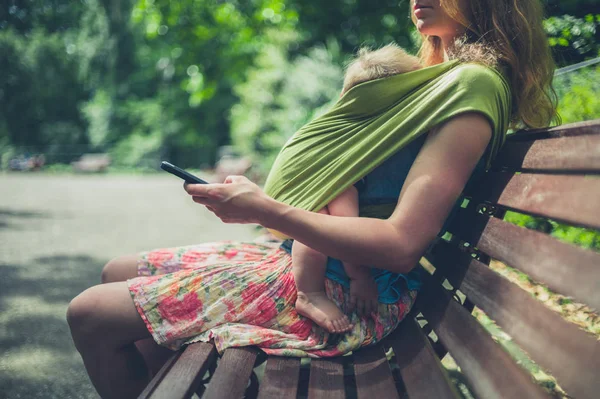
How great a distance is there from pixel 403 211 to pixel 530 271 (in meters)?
0.37

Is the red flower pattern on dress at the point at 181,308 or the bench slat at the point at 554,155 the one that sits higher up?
the bench slat at the point at 554,155

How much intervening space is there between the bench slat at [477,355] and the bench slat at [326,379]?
31 cm

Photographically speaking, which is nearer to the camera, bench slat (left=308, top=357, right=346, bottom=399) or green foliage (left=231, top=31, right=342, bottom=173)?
bench slat (left=308, top=357, right=346, bottom=399)

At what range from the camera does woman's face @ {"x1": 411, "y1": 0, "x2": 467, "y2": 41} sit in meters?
1.70

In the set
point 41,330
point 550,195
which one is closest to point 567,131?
point 550,195

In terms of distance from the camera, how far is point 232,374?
1.36 meters

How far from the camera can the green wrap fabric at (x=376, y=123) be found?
4.65ft

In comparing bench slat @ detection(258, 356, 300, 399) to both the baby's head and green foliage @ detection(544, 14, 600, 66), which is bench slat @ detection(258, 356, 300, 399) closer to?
the baby's head

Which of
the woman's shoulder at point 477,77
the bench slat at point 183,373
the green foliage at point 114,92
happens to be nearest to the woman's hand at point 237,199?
the bench slat at point 183,373

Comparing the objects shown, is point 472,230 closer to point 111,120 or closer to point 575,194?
point 575,194

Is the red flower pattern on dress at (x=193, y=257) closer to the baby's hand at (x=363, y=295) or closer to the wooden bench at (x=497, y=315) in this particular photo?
the wooden bench at (x=497, y=315)

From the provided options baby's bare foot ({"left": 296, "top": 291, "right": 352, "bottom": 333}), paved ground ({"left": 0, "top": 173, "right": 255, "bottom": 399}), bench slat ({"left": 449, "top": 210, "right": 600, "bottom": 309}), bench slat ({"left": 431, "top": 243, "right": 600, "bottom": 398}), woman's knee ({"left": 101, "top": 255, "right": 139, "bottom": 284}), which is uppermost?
bench slat ({"left": 449, "top": 210, "right": 600, "bottom": 309})

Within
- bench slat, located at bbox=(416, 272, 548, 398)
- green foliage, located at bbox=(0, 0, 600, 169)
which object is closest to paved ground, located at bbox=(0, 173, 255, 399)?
bench slat, located at bbox=(416, 272, 548, 398)

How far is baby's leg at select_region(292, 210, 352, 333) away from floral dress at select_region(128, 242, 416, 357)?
0.05 m
